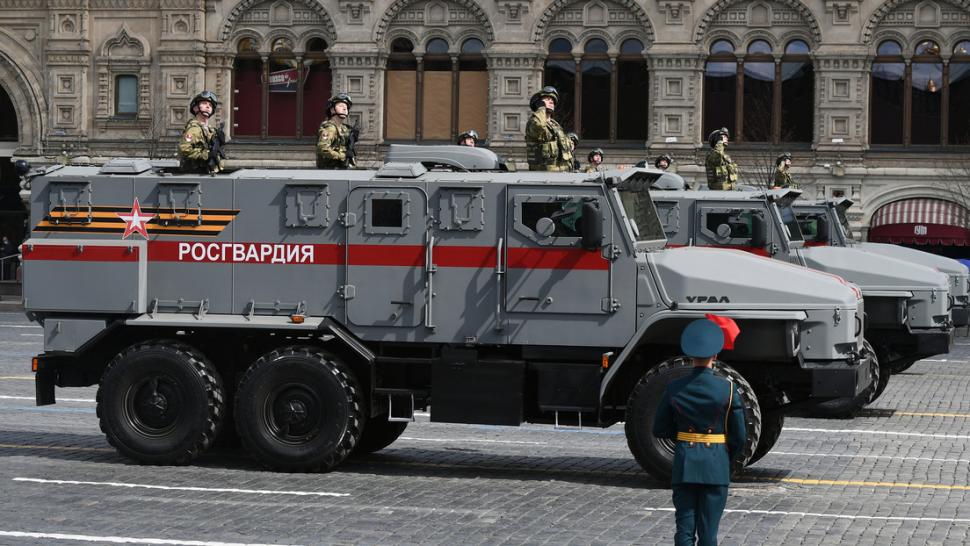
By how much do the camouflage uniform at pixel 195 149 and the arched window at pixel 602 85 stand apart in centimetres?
3232

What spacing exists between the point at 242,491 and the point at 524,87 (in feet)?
113

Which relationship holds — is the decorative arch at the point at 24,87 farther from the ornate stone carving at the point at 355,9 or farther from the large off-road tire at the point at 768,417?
Result: the large off-road tire at the point at 768,417

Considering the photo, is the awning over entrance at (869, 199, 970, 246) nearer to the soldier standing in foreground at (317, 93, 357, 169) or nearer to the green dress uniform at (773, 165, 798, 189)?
the green dress uniform at (773, 165, 798, 189)

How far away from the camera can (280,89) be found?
48.8 meters

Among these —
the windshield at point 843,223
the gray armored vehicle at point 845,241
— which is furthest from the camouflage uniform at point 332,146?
the windshield at point 843,223

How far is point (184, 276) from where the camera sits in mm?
14789

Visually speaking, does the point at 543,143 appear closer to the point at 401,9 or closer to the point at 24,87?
the point at 401,9

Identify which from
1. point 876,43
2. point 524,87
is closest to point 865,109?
point 876,43

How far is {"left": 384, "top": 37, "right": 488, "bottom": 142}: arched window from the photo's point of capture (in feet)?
156

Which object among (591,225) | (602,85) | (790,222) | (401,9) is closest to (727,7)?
(602,85)

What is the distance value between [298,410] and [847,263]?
28.3 feet

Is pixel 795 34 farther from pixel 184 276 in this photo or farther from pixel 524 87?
pixel 184 276

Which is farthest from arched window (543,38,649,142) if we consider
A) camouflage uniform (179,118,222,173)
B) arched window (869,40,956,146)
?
camouflage uniform (179,118,222,173)

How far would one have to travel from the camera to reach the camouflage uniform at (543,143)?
1595cm
